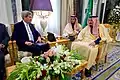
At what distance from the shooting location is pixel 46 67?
1.97m

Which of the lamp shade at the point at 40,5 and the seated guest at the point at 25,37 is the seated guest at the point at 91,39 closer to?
the seated guest at the point at 25,37

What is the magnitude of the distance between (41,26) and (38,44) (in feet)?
1.75

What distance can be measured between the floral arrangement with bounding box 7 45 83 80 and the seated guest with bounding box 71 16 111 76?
942 mm

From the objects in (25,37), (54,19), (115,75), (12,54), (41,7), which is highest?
(41,7)

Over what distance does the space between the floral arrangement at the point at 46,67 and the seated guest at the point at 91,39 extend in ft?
3.09

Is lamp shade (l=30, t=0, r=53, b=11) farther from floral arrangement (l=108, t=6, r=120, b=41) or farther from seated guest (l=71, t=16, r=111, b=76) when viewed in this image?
floral arrangement (l=108, t=6, r=120, b=41)

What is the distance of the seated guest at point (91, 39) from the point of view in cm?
311

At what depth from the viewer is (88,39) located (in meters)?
3.48

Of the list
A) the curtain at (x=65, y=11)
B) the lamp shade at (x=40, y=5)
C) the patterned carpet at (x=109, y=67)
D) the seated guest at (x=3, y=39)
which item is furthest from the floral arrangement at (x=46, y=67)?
the curtain at (x=65, y=11)

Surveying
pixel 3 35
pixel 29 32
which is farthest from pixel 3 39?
pixel 29 32

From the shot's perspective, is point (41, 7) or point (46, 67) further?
point (41, 7)

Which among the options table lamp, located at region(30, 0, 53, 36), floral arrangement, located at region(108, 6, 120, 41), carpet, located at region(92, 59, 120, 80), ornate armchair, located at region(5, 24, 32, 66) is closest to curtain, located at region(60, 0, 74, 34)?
table lamp, located at region(30, 0, 53, 36)

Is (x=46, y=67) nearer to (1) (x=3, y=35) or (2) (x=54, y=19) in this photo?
(1) (x=3, y=35)

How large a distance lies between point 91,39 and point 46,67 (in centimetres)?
173
